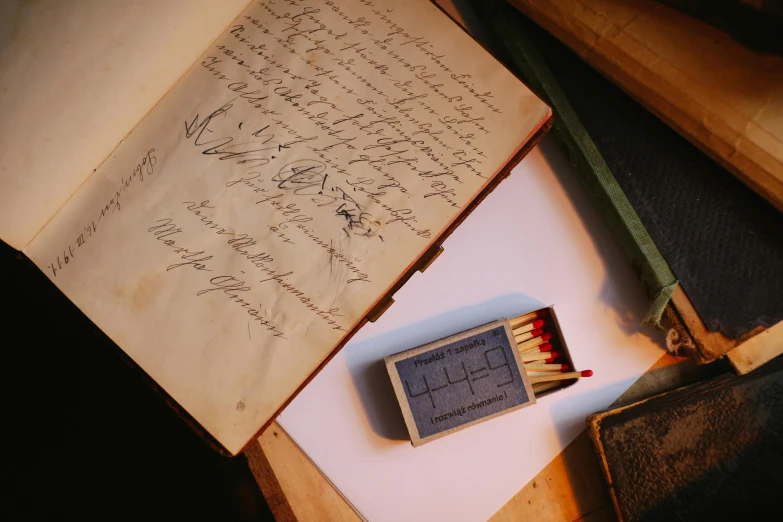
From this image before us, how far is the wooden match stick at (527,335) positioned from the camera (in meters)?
0.62

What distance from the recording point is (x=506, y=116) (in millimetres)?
535

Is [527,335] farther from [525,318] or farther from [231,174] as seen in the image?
[231,174]

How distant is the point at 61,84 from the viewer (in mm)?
525

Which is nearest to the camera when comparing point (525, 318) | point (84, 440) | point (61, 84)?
point (61, 84)

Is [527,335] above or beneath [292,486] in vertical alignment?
above

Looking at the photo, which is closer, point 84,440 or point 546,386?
point 546,386

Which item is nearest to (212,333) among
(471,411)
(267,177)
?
(267,177)

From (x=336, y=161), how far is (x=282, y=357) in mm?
224

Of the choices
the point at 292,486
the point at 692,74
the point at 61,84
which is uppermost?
the point at 692,74

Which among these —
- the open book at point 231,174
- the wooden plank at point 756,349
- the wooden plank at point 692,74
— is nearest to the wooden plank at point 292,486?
the open book at point 231,174

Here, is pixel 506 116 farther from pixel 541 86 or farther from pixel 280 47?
pixel 280 47

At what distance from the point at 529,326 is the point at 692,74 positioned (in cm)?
35
